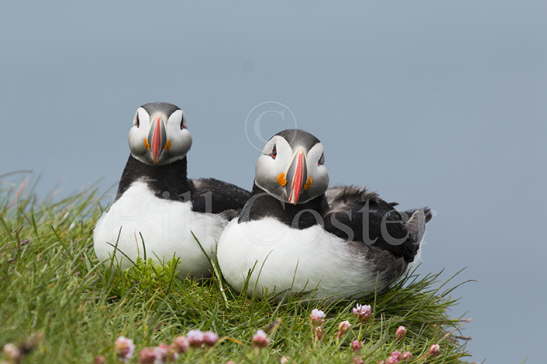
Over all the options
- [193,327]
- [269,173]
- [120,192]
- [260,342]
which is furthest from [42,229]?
[260,342]

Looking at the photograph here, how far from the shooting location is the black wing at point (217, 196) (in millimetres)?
7516

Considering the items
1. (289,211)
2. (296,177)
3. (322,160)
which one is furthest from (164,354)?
(322,160)

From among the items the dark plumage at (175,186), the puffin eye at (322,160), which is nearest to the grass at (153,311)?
the dark plumage at (175,186)

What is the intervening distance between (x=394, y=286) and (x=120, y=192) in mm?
2642

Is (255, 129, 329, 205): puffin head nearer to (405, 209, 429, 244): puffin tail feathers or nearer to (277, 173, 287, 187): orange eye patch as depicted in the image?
(277, 173, 287, 187): orange eye patch

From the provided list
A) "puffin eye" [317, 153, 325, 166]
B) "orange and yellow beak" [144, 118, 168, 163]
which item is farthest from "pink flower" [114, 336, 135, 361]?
"orange and yellow beak" [144, 118, 168, 163]

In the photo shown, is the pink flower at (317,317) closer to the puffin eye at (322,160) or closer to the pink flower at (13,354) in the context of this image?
the puffin eye at (322,160)

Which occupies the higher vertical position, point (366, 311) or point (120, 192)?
point (120, 192)

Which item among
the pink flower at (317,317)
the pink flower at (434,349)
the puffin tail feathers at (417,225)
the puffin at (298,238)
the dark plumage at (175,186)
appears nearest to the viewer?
the pink flower at (317,317)

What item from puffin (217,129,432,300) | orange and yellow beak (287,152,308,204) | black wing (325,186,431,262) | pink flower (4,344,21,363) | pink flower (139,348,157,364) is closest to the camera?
pink flower (4,344,21,363)

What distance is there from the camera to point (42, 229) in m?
9.09

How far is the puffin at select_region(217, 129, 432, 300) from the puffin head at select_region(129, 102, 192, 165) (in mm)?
781

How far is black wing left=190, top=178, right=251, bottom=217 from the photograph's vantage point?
24.7ft

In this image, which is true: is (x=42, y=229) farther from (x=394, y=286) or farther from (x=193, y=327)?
(x=394, y=286)
